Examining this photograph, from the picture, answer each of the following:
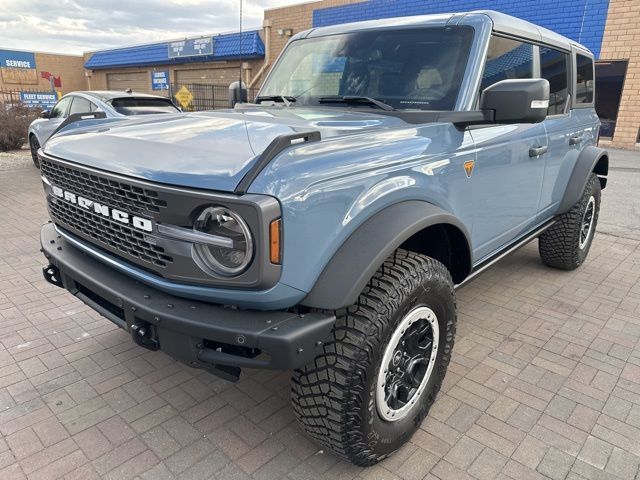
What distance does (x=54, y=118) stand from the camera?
1059 cm

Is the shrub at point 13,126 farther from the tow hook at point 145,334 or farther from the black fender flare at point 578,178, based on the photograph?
the black fender flare at point 578,178

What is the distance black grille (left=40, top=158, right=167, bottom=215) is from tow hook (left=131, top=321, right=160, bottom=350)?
1.55ft

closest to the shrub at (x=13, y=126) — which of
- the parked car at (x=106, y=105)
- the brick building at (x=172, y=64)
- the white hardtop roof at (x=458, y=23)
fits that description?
the parked car at (x=106, y=105)

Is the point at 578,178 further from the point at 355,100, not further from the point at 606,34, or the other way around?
the point at 606,34

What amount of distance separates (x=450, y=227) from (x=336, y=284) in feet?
3.38

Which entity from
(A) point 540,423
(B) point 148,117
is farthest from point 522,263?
(B) point 148,117

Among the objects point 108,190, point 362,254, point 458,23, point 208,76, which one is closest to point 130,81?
point 208,76

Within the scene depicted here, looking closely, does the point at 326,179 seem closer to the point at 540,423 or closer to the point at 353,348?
the point at 353,348

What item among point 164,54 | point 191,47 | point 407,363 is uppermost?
point 191,47

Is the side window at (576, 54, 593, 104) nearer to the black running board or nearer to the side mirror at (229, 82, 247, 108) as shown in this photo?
the black running board

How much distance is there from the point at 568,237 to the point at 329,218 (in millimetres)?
3644

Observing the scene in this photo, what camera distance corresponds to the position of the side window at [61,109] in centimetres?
1030

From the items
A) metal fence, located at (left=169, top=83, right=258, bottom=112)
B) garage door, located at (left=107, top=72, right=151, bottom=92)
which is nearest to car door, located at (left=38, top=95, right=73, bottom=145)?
metal fence, located at (left=169, top=83, right=258, bottom=112)

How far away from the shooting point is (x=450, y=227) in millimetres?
2625
